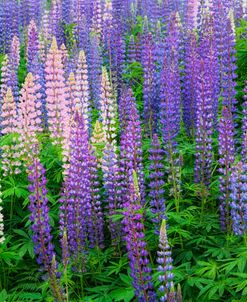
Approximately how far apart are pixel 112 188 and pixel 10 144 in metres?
1.73

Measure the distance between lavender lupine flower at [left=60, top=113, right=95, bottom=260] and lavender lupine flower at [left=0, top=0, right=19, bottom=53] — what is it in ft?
24.5

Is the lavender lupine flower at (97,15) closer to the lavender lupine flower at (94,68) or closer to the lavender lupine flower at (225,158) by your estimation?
the lavender lupine flower at (94,68)

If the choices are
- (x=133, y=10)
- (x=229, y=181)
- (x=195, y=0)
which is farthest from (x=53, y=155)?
(x=133, y=10)

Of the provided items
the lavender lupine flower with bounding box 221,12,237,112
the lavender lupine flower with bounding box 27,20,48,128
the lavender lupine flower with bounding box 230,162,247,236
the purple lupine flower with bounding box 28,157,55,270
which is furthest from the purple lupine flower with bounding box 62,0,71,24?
the lavender lupine flower with bounding box 230,162,247,236

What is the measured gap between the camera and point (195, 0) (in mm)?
12758

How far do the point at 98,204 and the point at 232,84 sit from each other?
2.82m

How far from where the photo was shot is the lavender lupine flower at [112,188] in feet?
20.1

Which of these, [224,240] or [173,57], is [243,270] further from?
[173,57]

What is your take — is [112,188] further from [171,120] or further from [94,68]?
[94,68]

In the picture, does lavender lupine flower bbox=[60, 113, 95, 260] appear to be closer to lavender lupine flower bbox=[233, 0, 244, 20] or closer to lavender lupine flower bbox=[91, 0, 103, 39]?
lavender lupine flower bbox=[91, 0, 103, 39]

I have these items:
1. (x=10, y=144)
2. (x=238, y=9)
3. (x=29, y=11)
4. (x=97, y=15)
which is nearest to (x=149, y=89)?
(x=10, y=144)

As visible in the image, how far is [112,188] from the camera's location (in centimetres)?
623

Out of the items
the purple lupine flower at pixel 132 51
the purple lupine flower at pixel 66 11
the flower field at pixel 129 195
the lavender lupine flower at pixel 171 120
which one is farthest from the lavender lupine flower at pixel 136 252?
the purple lupine flower at pixel 66 11

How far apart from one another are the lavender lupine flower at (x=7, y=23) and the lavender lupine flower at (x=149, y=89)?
17.7ft
